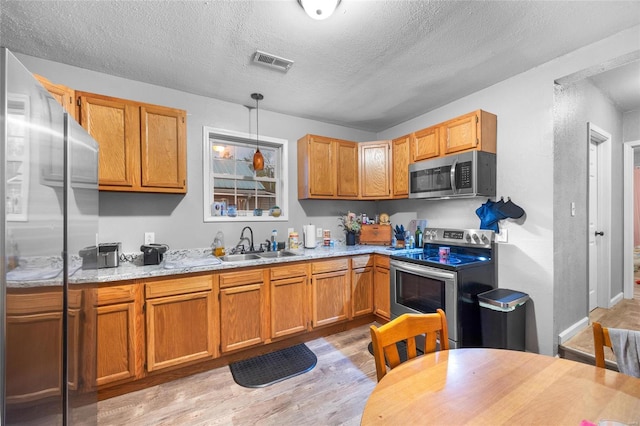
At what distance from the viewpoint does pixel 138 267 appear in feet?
7.15

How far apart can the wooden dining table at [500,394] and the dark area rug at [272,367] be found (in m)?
1.53

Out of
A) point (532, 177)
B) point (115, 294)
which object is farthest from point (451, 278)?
point (115, 294)

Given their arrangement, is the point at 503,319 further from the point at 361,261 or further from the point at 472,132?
the point at 472,132

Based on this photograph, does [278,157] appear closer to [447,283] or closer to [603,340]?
[447,283]

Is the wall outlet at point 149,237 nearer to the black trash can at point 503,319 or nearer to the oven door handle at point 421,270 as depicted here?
the oven door handle at point 421,270

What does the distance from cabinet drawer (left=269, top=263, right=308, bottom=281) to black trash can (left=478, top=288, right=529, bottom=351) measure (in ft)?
5.31

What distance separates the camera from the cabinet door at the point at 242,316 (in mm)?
2277

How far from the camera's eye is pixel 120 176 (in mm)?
2205

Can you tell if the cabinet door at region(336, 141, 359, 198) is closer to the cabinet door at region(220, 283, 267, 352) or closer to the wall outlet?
the cabinet door at region(220, 283, 267, 352)

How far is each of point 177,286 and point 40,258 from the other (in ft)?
4.51

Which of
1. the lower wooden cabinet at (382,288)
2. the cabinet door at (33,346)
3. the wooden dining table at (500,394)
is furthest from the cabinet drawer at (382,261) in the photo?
the cabinet door at (33,346)

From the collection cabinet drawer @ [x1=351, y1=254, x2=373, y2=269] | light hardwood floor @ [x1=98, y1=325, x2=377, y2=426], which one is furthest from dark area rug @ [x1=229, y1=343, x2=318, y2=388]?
cabinet drawer @ [x1=351, y1=254, x2=373, y2=269]

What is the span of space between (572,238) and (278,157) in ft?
10.5

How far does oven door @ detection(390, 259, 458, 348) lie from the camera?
222 centimetres
